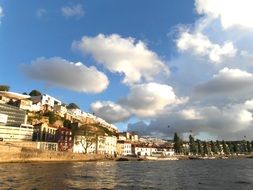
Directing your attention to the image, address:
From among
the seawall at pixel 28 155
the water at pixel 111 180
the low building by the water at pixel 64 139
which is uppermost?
the low building by the water at pixel 64 139

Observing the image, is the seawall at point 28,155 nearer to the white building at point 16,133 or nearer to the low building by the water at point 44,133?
the white building at point 16,133

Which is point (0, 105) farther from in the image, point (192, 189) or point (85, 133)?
point (192, 189)

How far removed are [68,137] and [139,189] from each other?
148 meters

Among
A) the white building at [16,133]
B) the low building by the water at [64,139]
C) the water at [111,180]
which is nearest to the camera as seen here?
the water at [111,180]

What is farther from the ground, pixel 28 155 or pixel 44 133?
pixel 44 133

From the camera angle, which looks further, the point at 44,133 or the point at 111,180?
the point at 44,133

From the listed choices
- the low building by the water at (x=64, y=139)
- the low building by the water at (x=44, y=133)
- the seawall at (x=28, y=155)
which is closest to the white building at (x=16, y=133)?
the low building by the water at (x=44, y=133)

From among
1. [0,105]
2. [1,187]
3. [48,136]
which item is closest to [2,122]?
[0,105]

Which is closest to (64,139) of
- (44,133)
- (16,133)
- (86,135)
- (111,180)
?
(44,133)

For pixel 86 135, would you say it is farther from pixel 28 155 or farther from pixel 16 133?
pixel 28 155

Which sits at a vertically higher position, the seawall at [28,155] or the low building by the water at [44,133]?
the low building by the water at [44,133]

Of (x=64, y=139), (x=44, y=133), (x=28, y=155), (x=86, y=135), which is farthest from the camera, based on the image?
(x=64, y=139)

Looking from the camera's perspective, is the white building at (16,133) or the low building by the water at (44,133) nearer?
the white building at (16,133)

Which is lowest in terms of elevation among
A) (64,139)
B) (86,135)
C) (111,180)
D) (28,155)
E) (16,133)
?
(111,180)
